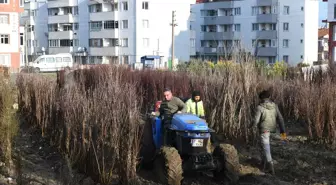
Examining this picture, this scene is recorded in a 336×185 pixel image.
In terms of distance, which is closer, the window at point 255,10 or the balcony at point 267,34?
the balcony at point 267,34

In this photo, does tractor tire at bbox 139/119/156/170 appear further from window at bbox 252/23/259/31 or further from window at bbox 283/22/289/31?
window at bbox 252/23/259/31

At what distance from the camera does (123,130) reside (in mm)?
7332

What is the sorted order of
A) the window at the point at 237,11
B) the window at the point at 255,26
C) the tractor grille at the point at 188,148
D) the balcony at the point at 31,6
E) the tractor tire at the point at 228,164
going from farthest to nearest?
the balcony at the point at 31,6, the window at the point at 237,11, the window at the point at 255,26, the tractor tire at the point at 228,164, the tractor grille at the point at 188,148

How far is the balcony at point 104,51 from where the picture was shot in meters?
63.7

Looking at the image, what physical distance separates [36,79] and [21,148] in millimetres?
4341

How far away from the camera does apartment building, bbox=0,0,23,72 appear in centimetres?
5634

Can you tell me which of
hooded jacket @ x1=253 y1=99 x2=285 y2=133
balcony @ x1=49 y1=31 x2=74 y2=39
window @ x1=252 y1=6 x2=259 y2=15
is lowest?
→ hooded jacket @ x1=253 y1=99 x2=285 y2=133

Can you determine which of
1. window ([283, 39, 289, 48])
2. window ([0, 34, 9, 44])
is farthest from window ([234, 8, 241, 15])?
window ([0, 34, 9, 44])

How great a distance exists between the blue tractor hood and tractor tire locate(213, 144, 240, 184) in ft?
1.94

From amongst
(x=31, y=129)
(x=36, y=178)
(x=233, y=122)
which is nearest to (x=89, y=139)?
(x=36, y=178)

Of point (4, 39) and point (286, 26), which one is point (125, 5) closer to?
point (4, 39)

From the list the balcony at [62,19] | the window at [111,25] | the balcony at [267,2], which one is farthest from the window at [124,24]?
the balcony at [267,2]

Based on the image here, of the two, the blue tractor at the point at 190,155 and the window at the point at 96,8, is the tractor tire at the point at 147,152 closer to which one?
the blue tractor at the point at 190,155

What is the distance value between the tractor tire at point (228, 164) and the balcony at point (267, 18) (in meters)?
56.9
